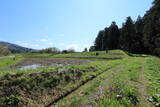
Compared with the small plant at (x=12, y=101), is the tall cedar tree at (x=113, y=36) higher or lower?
higher

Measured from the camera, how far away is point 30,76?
25.2ft

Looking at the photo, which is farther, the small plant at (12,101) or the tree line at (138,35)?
the tree line at (138,35)

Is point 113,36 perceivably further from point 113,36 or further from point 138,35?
point 138,35

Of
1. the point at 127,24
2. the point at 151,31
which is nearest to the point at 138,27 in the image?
the point at 127,24

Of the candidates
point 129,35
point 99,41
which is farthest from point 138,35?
point 99,41

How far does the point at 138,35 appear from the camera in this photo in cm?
5384

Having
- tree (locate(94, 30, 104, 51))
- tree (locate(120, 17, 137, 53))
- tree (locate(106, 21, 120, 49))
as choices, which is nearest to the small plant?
tree (locate(120, 17, 137, 53))

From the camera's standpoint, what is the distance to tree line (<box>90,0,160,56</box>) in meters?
27.7

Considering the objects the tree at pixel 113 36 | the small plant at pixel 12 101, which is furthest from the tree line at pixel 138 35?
the small plant at pixel 12 101

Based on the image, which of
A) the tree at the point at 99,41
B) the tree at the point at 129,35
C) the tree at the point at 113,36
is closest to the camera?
the tree at the point at 129,35

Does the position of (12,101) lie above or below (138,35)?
below

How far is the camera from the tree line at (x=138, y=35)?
27.7 metres

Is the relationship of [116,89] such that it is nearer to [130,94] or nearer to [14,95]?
[130,94]

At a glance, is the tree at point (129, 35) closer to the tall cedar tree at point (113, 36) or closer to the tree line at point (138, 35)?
the tree line at point (138, 35)
